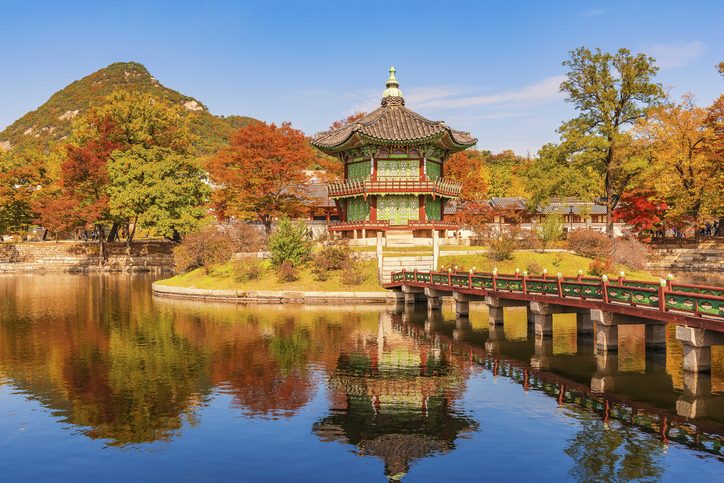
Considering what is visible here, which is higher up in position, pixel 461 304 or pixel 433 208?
pixel 433 208

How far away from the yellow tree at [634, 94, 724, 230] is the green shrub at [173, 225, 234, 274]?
43849 millimetres

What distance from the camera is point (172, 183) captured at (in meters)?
72.1

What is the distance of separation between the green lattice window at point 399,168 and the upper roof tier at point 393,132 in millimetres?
2412

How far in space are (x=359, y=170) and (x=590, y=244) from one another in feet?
78.5

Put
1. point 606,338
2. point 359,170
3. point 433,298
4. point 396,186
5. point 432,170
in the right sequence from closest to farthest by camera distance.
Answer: point 606,338 < point 433,298 < point 396,186 < point 359,170 < point 432,170

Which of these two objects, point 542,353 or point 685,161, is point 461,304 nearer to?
point 542,353

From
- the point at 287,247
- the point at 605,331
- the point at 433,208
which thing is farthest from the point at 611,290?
the point at 433,208

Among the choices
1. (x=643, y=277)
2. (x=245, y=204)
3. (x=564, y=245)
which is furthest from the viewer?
(x=245, y=204)

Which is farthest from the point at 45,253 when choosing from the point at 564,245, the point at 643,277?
the point at 643,277

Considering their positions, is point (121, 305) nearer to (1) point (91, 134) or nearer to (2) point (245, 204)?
(2) point (245, 204)

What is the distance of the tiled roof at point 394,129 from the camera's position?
5778 cm

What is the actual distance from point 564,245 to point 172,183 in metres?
45.9

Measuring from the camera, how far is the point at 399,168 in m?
60.3

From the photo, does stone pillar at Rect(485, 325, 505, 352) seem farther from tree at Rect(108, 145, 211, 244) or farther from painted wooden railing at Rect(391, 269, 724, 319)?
tree at Rect(108, 145, 211, 244)
